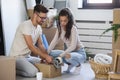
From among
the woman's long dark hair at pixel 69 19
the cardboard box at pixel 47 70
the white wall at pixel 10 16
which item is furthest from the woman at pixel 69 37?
the white wall at pixel 10 16

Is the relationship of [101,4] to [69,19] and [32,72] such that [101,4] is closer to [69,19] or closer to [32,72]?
[69,19]

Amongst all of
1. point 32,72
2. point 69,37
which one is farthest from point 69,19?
point 32,72

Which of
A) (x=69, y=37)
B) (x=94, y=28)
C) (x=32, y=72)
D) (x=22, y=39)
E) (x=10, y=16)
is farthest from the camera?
(x=94, y=28)

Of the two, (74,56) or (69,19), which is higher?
(69,19)

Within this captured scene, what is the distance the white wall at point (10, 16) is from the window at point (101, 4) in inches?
49.2

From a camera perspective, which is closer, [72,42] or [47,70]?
[47,70]

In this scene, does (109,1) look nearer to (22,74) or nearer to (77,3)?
(77,3)

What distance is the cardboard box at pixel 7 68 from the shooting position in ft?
9.65

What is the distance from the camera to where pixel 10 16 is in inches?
177

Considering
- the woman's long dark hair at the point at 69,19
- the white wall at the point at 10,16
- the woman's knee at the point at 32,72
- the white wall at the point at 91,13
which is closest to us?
the woman's knee at the point at 32,72

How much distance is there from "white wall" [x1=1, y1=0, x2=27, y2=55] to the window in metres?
1.25

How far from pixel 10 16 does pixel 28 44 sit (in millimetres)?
1280

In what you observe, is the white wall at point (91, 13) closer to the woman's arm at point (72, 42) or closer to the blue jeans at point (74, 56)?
the blue jeans at point (74, 56)

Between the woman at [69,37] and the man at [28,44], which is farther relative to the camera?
the woman at [69,37]
